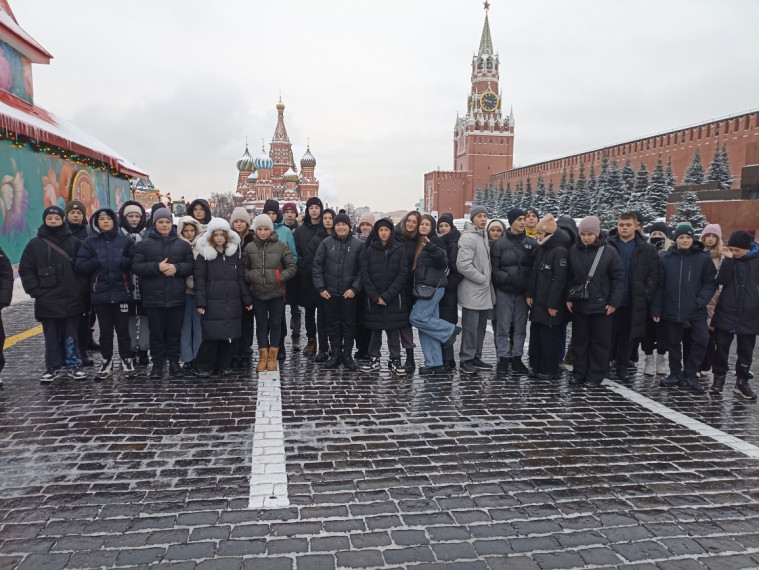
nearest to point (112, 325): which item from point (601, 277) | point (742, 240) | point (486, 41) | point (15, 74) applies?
point (601, 277)

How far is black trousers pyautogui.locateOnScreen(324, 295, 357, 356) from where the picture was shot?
21.6 feet

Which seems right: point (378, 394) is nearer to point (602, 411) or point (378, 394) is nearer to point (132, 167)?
point (602, 411)

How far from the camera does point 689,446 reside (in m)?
4.40

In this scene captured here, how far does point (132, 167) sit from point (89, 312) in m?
12.7

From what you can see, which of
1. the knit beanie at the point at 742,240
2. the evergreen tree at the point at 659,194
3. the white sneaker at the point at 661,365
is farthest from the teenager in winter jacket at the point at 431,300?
the evergreen tree at the point at 659,194

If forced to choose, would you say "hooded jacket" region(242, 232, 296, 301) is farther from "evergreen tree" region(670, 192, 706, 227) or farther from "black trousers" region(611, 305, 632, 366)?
"evergreen tree" region(670, 192, 706, 227)

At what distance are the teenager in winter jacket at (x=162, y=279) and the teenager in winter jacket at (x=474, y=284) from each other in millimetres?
3448

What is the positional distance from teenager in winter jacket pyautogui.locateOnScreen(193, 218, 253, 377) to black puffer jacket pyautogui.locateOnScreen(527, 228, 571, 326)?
3748 millimetres

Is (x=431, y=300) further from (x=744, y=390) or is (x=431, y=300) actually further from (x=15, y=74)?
(x=15, y=74)

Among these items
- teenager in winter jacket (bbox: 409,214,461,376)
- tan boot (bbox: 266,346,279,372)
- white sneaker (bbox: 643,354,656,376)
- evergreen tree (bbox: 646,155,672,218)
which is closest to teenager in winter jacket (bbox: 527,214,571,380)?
teenager in winter jacket (bbox: 409,214,461,376)

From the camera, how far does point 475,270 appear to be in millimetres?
6277

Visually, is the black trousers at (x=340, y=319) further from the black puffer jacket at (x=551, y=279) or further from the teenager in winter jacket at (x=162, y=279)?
the black puffer jacket at (x=551, y=279)

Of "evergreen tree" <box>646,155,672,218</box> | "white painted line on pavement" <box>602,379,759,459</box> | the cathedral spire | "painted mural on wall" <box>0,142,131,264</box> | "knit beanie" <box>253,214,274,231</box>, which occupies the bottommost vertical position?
"white painted line on pavement" <box>602,379,759,459</box>

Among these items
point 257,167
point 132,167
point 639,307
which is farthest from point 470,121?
point 639,307
